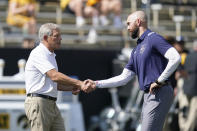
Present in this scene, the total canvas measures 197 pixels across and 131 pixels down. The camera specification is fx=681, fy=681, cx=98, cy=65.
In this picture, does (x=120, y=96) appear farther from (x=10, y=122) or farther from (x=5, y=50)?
(x=10, y=122)

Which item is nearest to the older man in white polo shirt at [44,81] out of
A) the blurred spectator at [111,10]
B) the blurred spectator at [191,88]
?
the blurred spectator at [191,88]

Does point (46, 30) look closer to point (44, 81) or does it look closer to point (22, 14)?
point (44, 81)

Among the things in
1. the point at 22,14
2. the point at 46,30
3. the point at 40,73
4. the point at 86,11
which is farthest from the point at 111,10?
the point at 40,73

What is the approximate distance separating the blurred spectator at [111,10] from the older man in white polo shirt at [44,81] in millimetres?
7486

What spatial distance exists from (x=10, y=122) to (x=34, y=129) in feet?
9.78

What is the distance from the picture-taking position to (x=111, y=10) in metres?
15.2

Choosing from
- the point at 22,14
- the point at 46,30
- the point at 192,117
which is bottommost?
the point at 192,117

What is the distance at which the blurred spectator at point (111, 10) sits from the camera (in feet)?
49.2

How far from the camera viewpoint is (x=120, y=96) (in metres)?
13.9

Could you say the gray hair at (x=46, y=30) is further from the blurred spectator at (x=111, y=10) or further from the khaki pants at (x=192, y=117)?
the blurred spectator at (x=111, y=10)

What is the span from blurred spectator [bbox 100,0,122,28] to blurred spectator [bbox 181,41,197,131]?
262 cm

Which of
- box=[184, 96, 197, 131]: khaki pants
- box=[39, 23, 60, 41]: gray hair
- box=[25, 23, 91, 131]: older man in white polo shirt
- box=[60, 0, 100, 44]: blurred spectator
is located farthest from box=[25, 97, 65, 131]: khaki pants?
box=[60, 0, 100, 44]: blurred spectator

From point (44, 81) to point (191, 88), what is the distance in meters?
5.79

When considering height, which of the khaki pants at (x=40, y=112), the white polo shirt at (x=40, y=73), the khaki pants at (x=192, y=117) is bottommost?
the khaki pants at (x=192, y=117)
